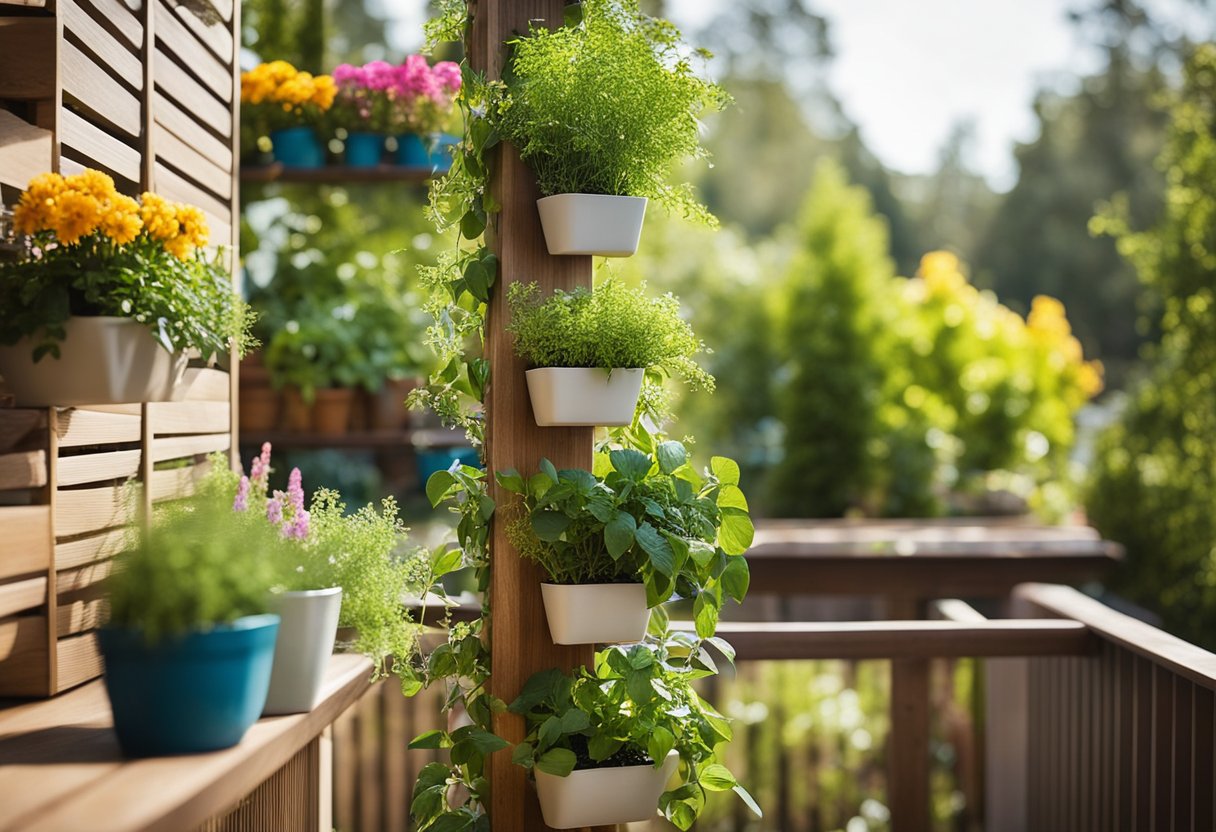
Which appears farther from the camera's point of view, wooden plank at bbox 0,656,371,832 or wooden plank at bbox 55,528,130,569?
wooden plank at bbox 55,528,130,569

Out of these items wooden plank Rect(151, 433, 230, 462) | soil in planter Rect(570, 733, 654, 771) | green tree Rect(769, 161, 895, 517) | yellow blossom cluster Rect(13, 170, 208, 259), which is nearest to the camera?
yellow blossom cluster Rect(13, 170, 208, 259)

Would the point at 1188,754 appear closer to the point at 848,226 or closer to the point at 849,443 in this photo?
the point at 849,443

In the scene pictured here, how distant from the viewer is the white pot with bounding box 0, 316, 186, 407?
135 centimetres

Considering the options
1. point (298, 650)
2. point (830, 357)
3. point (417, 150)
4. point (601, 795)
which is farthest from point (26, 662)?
point (830, 357)

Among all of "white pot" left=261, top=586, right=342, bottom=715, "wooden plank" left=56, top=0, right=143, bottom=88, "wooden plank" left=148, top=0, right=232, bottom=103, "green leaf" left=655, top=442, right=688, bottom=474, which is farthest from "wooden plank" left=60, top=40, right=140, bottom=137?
"green leaf" left=655, top=442, right=688, bottom=474

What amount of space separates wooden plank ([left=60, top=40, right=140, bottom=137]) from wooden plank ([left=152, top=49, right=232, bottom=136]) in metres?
0.11

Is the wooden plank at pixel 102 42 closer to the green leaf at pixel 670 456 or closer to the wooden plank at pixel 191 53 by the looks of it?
the wooden plank at pixel 191 53

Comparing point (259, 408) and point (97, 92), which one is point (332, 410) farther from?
point (97, 92)

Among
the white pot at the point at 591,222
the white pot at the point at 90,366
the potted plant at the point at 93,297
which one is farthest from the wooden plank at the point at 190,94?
the white pot at the point at 591,222

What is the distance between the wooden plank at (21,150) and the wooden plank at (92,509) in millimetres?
444

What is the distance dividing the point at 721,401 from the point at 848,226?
2615mm

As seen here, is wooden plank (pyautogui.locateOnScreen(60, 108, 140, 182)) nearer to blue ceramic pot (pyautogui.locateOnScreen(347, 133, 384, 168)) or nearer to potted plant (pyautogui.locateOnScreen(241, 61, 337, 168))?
potted plant (pyautogui.locateOnScreen(241, 61, 337, 168))

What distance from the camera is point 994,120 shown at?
15.0 meters

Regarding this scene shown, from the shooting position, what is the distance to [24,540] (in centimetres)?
145
